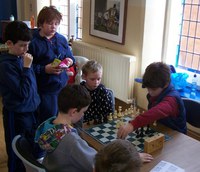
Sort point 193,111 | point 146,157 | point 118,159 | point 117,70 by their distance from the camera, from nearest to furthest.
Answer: point 118,159, point 146,157, point 193,111, point 117,70

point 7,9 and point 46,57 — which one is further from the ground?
point 7,9

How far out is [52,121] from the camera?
1449 mm

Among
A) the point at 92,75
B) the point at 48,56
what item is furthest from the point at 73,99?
the point at 48,56

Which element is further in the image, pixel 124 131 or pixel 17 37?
pixel 17 37

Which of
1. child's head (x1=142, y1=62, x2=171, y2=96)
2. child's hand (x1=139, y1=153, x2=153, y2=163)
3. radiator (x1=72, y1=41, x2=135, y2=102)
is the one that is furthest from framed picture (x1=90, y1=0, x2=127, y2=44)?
child's hand (x1=139, y1=153, x2=153, y2=163)

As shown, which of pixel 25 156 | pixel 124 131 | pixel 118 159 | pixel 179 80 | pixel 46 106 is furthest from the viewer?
pixel 179 80

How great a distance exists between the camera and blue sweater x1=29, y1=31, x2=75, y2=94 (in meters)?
2.28

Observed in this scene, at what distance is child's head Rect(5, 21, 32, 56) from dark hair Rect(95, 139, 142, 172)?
115 centimetres

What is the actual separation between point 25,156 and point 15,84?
68 cm

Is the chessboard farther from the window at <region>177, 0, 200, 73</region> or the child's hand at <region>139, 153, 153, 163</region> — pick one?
the window at <region>177, 0, 200, 73</region>

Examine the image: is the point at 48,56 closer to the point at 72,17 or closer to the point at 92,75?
the point at 92,75

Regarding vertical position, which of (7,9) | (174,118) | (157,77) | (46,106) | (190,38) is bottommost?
(46,106)

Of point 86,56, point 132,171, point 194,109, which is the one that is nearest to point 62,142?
point 132,171

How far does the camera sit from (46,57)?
2.32m
